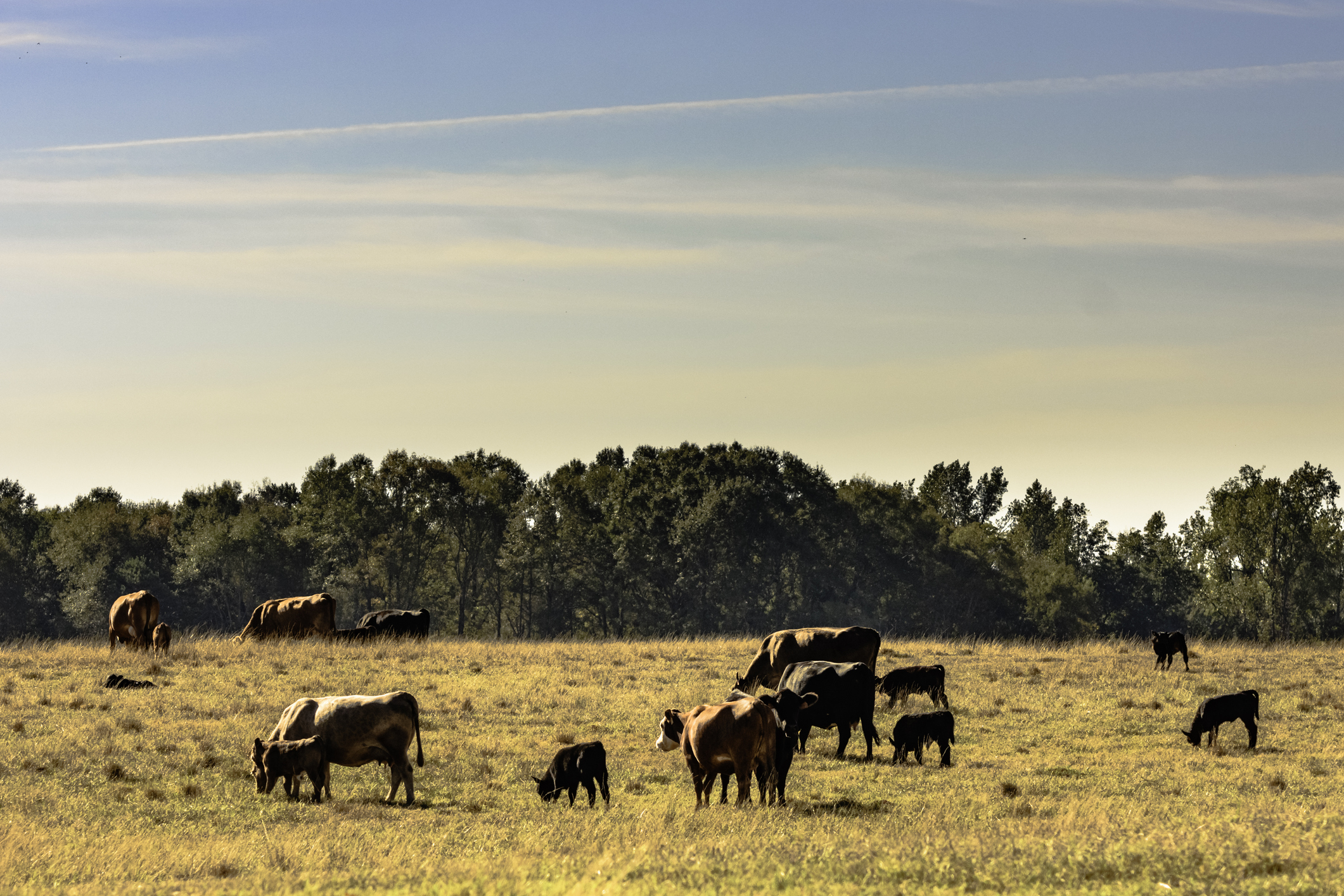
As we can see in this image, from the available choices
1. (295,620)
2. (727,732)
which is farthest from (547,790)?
(295,620)

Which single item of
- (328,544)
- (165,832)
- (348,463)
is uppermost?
(348,463)

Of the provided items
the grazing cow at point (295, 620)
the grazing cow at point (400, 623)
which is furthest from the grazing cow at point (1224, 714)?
the grazing cow at point (295, 620)

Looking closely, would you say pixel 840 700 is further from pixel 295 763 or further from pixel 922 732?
pixel 295 763

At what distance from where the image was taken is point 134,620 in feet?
127

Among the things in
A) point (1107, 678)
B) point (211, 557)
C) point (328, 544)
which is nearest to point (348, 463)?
point (328, 544)

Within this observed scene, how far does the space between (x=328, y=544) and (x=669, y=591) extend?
81.4 feet

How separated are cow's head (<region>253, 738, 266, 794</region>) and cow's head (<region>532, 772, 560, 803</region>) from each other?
4.09 m

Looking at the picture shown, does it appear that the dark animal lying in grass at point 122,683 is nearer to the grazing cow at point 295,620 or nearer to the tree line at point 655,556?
the grazing cow at point 295,620

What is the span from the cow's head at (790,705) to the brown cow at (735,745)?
2467 millimetres

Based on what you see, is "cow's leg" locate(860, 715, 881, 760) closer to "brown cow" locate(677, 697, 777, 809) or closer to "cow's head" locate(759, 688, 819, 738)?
"cow's head" locate(759, 688, 819, 738)

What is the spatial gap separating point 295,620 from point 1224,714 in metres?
30.6

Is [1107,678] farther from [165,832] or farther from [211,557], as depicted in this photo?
[211,557]

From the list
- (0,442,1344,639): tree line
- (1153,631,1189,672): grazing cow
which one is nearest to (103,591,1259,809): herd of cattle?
(1153,631,1189,672): grazing cow

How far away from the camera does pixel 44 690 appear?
2864 centimetres
